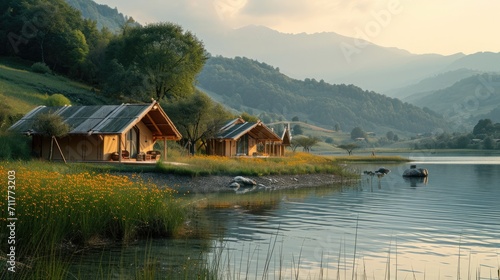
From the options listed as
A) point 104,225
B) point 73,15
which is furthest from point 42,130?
point 73,15

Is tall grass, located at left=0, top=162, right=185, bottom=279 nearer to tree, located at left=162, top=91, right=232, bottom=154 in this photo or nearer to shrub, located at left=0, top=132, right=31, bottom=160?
shrub, located at left=0, top=132, right=31, bottom=160

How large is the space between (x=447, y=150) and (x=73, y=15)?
3798 inches

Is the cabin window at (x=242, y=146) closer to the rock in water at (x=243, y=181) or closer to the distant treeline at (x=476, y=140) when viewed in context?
the rock in water at (x=243, y=181)

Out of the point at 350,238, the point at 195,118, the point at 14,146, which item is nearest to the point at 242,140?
the point at 195,118

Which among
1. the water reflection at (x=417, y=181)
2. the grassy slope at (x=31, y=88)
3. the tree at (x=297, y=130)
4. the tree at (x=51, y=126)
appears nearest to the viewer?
the tree at (x=51, y=126)

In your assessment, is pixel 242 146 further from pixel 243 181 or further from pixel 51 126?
pixel 51 126

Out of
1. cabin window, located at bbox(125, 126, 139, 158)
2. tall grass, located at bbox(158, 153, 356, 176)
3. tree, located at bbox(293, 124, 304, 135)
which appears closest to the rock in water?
tall grass, located at bbox(158, 153, 356, 176)

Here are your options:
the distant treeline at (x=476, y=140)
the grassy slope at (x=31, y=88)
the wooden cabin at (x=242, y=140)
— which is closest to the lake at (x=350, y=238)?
the wooden cabin at (x=242, y=140)

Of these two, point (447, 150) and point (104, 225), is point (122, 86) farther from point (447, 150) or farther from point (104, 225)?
point (447, 150)

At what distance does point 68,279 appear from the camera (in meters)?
12.4

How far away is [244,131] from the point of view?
5906 centimetres

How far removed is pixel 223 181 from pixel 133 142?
8.04 m

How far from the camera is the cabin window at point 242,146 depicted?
6289 cm

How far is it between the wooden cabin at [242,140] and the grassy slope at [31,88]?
16515 millimetres
